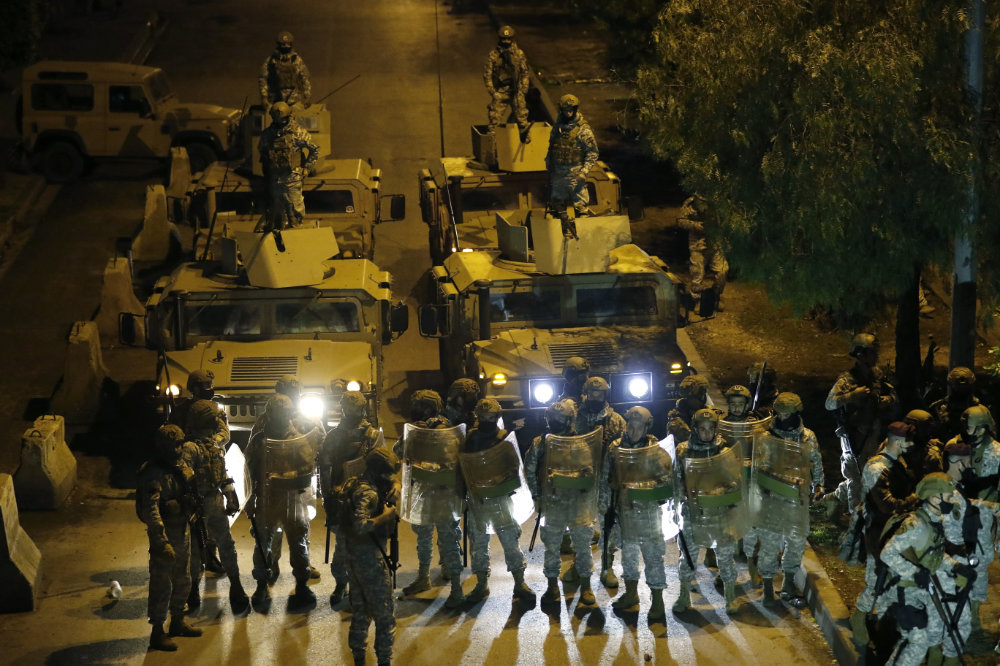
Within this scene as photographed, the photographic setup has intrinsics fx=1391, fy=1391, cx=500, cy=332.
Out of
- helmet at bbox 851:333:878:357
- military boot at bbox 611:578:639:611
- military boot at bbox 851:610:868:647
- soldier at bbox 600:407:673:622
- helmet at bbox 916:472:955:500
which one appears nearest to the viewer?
helmet at bbox 916:472:955:500

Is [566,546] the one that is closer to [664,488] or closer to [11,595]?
[664,488]

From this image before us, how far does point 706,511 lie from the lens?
9.91m

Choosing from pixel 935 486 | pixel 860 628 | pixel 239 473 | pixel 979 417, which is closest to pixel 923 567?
pixel 935 486

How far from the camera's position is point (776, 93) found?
11273mm

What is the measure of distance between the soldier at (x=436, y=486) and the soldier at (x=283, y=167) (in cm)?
413

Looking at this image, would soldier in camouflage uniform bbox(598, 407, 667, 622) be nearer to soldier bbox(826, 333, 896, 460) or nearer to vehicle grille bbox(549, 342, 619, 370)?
soldier bbox(826, 333, 896, 460)

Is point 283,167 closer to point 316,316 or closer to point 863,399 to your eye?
point 316,316

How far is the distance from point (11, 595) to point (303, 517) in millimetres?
2256

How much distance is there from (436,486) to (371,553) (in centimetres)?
124

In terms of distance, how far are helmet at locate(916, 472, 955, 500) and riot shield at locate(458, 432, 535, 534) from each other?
3.04 meters

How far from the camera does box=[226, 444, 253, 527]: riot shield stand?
35.3ft

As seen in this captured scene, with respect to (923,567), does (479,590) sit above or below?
below

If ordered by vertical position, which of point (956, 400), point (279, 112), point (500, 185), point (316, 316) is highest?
point (279, 112)

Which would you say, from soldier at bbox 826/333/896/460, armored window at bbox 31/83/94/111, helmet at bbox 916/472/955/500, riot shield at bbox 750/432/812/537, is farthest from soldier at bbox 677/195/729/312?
armored window at bbox 31/83/94/111
